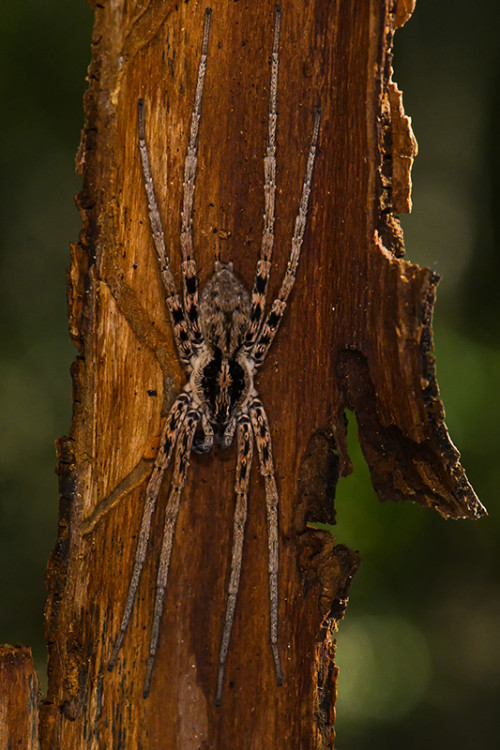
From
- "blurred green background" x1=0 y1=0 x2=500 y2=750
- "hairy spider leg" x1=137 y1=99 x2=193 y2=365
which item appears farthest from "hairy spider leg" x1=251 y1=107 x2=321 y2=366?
"blurred green background" x1=0 y1=0 x2=500 y2=750

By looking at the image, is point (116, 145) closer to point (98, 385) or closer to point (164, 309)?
point (164, 309)

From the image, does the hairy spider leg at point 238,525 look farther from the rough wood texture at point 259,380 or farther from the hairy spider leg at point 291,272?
the hairy spider leg at point 291,272

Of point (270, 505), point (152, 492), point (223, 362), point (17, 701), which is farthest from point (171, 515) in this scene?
point (17, 701)

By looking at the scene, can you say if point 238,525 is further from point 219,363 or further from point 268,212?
point 268,212

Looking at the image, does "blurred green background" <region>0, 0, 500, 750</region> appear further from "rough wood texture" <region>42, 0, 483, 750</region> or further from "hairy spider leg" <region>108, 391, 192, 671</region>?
"hairy spider leg" <region>108, 391, 192, 671</region>

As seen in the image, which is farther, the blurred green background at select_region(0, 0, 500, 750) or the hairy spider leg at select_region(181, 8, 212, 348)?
the blurred green background at select_region(0, 0, 500, 750)

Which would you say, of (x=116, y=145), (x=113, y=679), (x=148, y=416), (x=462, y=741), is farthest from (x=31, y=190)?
(x=462, y=741)
